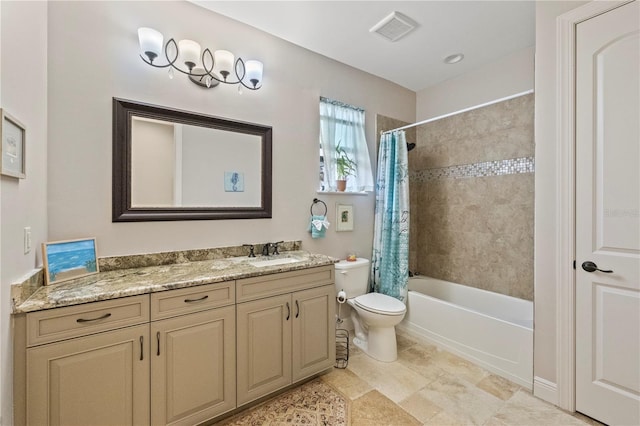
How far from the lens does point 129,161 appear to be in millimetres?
1707

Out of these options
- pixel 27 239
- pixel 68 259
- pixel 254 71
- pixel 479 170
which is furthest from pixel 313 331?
pixel 479 170

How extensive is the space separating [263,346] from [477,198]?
8.12ft

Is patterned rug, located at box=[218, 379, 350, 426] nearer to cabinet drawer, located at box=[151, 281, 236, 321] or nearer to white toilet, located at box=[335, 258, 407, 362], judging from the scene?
white toilet, located at box=[335, 258, 407, 362]

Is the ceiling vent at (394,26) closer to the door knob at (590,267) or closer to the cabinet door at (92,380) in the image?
the door knob at (590,267)

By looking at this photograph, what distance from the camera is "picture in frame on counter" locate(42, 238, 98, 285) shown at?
1362 mm

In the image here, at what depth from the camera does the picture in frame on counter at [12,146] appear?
3.28 ft

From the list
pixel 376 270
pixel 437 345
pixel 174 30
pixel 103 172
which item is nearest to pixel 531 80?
pixel 376 270

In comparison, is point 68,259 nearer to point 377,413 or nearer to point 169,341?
point 169,341

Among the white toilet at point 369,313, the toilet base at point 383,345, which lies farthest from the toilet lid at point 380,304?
the toilet base at point 383,345

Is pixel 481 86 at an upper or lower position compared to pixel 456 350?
upper

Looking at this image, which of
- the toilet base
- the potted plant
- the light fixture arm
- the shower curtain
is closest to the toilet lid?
the toilet base

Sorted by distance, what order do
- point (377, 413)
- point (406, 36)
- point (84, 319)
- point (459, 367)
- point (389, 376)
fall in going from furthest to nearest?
point (406, 36), point (459, 367), point (389, 376), point (377, 413), point (84, 319)

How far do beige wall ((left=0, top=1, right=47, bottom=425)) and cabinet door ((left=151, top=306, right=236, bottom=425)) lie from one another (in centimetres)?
52

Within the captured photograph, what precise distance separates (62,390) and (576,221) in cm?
277
